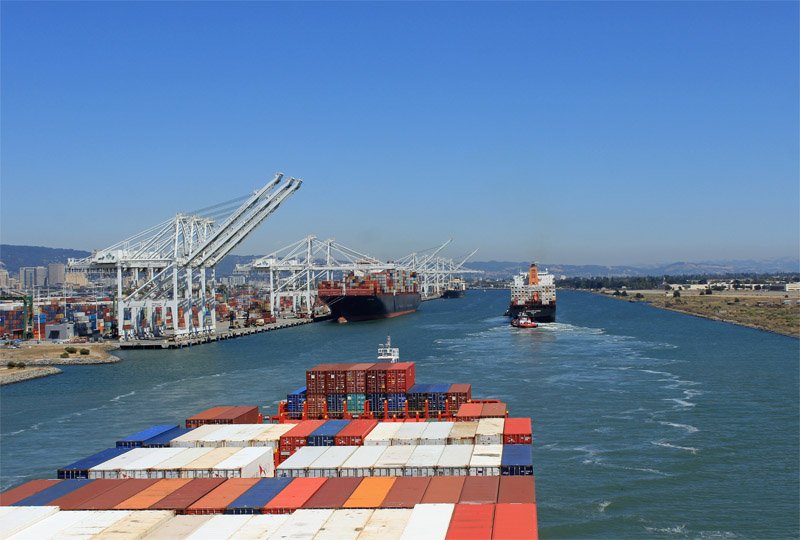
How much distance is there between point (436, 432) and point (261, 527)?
719cm

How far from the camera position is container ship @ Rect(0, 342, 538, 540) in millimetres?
11922

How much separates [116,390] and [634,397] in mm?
22114

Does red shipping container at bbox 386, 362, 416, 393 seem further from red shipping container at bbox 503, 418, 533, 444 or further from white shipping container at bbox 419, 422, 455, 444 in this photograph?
red shipping container at bbox 503, 418, 533, 444

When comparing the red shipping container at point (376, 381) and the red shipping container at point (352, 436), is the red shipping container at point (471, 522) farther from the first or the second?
the red shipping container at point (376, 381)

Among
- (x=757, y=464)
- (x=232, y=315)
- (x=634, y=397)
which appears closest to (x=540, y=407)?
(x=634, y=397)

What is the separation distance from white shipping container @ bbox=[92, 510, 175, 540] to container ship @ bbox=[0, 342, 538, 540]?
0.06 feet

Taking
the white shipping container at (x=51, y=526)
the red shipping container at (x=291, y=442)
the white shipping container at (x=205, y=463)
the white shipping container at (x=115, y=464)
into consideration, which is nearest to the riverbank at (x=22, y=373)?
the white shipping container at (x=115, y=464)

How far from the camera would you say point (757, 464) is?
20812 millimetres

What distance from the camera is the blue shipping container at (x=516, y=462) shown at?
15.3 metres

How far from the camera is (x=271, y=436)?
62.4ft

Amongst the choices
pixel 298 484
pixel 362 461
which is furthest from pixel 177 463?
pixel 362 461

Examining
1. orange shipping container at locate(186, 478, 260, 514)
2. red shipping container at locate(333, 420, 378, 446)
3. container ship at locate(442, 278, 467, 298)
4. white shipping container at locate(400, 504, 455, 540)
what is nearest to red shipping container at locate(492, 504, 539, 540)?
white shipping container at locate(400, 504, 455, 540)

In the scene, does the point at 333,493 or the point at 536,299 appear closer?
the point at 333,493

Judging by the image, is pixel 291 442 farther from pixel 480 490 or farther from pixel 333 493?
pixel 480 490
